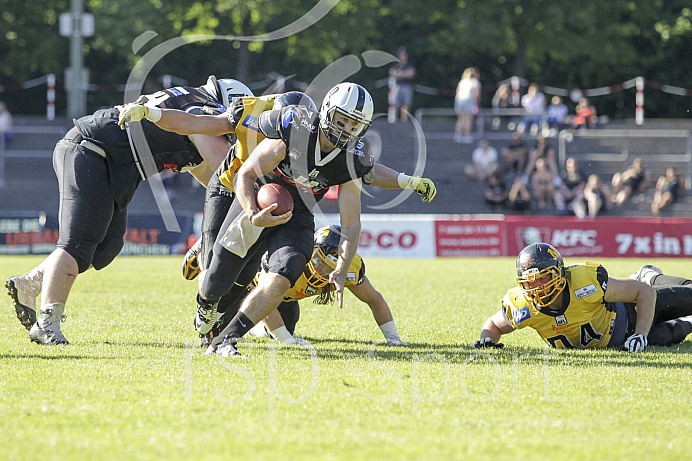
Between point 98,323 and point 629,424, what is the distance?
201 inches

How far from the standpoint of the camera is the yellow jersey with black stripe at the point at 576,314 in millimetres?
6598

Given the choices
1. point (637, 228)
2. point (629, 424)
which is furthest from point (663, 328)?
point (637, 228)

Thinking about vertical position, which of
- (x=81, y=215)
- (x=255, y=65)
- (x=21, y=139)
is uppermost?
(x=255, y=65)

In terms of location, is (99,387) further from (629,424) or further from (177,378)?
(629,424)

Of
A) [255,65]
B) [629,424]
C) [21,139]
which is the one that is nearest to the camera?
[629,424]

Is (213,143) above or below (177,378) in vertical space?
above

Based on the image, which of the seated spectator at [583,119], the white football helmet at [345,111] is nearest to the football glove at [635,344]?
the white football helmet at [345,111]

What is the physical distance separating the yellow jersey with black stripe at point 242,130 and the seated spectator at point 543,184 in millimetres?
16230

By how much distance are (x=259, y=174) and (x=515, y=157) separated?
17325 millimetres

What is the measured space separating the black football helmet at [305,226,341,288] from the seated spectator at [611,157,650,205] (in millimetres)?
16429

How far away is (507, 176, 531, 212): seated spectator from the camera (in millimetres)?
21438

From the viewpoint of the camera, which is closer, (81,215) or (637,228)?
(81,215)

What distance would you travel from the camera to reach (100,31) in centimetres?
3225

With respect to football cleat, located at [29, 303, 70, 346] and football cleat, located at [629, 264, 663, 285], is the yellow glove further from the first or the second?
football cleat, located at [629, 264, 663, 285]
